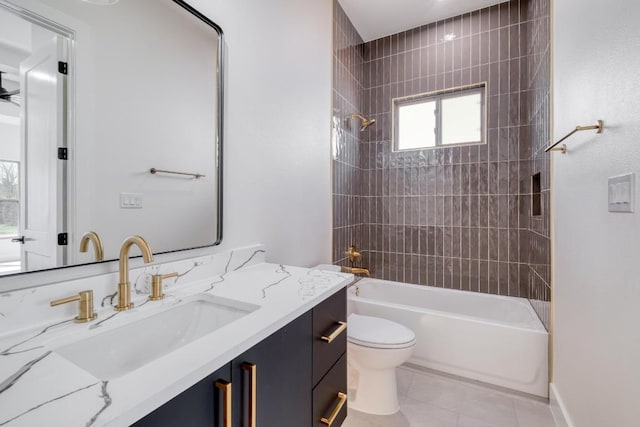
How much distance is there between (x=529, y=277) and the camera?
229 cm

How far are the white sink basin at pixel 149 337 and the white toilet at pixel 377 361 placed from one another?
3.15ft

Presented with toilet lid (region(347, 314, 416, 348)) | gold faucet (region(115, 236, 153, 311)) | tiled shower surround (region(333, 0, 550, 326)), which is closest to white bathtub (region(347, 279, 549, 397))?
tiled shower surround (region(333, 0, 550, 326))

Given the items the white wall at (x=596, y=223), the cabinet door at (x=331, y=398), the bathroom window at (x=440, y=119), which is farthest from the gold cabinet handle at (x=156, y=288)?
the bathroom window at (x=440, y=119)

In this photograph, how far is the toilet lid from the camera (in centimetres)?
159

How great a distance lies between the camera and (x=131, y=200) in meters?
0.98

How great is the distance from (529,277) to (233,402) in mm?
2484

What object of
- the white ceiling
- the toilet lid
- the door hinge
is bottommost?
the toilet lid

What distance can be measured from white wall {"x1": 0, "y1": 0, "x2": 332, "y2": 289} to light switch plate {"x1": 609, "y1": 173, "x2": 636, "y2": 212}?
4.56 feet

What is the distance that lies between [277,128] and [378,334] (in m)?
1.32

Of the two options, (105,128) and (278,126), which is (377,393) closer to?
(278,126)

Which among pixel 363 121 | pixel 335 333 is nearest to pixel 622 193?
pixel 335 333

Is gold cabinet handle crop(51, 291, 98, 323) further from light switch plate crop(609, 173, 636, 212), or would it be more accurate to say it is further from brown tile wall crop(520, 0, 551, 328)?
brown tile wall crop(520, 0, 551, 328)

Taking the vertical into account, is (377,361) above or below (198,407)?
below

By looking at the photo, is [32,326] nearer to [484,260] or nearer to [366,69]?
[484,260]
